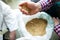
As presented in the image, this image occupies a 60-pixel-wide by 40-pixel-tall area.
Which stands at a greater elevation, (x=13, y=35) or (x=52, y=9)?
(x=52, y=9)

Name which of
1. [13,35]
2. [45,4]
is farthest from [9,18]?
[45,4]

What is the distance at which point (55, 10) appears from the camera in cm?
69

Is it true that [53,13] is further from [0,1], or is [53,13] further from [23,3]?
[0,1]

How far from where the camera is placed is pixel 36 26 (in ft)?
2.17

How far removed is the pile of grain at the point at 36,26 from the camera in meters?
0.65

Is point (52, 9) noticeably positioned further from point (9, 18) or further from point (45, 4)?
point (9, 18)

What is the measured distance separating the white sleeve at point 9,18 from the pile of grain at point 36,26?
0.24 feet

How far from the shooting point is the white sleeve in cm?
60

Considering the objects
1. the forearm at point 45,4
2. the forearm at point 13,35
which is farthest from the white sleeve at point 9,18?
the forearm at point 45,4

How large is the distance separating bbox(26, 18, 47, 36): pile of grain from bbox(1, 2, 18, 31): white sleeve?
7 cm

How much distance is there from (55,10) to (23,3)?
169 millimetres

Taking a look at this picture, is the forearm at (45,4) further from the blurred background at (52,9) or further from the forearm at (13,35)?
the forearm at (13,35)

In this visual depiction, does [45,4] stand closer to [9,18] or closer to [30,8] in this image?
[30,8]

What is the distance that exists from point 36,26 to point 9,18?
142 millimetres
